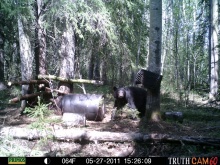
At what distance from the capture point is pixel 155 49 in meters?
7.99

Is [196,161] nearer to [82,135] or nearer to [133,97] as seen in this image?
[82,135]

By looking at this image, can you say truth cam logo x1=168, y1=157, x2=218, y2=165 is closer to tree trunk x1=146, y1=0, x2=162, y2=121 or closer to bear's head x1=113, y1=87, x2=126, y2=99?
tree trunk x1=146, y1=0, x2=162, y2=121

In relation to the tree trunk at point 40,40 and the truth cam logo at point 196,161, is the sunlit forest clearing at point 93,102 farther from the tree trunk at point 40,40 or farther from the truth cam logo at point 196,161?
the truth cam logo at point 196,161

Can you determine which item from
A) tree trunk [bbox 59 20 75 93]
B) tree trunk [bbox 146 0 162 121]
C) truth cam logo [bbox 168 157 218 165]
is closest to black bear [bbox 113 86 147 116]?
tree trunk [bbox 146 0 162 121]

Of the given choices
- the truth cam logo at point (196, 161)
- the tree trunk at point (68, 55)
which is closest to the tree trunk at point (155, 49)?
the truth cam logo at point (196, 161)

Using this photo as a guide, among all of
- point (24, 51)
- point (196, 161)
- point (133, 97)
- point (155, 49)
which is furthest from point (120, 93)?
point (196, 161)

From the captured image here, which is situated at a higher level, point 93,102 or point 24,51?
→ point 24,51

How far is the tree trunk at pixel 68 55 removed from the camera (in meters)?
10.3

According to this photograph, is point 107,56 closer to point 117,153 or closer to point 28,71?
point 28,71

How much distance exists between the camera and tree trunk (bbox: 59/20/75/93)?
33.8 ft

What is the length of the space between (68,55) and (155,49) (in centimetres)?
385

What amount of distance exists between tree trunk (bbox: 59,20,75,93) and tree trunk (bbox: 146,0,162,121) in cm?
354

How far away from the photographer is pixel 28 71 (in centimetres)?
1074

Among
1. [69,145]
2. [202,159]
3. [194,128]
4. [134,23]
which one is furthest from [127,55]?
[202,159]
